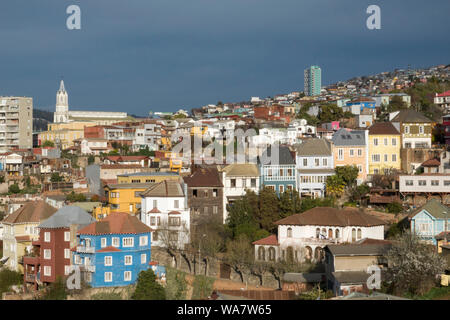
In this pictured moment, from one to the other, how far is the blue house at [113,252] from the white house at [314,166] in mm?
11775

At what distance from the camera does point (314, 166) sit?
4653cm

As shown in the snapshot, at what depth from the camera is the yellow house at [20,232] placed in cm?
4244

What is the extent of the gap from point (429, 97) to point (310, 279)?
142ft

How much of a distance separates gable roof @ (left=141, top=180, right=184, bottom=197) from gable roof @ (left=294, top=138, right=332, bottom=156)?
872cm

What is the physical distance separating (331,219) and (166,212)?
9141 millimetres

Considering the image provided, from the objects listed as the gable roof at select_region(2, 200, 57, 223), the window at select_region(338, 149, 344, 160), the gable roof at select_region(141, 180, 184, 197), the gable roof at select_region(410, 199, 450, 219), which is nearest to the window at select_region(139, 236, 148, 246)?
the gable roof at select_region(141, 180, 184, 197)

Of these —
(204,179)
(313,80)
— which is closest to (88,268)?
(204,179)

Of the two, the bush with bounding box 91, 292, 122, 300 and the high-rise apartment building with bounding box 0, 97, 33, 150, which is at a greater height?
the high-rise apartment building with bounding box 0, 97, 33, 150

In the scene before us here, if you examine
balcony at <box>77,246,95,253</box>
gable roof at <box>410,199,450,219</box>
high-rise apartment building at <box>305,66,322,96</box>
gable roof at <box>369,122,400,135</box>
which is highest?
high-rise apartment building at <box>305,66,322,96</box>

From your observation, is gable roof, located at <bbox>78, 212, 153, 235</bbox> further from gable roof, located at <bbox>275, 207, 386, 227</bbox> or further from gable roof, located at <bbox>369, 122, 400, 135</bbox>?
gable roof, located at <bbox>369, 122, 400, 135</bbox>

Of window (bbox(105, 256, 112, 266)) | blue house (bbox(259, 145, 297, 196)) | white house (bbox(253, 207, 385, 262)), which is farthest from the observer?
blue house (bbox(259, 145, 297, 196))

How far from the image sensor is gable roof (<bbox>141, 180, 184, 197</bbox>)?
41.4 metres

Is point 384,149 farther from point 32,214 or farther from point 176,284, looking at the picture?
point 32,214
